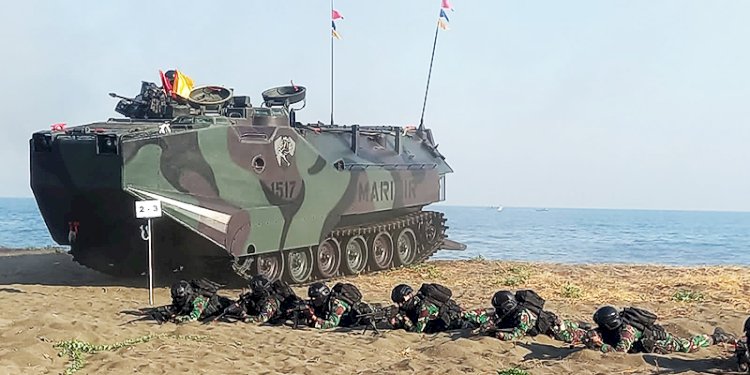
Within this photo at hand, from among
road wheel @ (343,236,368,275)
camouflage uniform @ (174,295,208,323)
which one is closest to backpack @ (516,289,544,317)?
camouflage uniform @ (174,295,208,323)

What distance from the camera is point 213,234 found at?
49.5ft

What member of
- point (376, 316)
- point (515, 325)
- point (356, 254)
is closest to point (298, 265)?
point (356, 254)

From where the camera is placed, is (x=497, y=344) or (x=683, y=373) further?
(x=497, y=344)

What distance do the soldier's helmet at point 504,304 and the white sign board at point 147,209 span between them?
554 centimetres

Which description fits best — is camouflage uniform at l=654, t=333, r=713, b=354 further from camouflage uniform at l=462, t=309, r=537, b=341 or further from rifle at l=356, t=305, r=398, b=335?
rifle at l=356, t=305, r=398, b=335

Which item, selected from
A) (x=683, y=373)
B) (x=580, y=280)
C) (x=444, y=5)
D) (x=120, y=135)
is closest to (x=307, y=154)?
(x=120, y=135)

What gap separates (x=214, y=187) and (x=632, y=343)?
7655 mm

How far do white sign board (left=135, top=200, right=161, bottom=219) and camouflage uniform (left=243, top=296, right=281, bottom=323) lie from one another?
2.56m

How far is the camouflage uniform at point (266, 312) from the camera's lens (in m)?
12.3

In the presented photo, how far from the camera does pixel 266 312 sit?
12312 millimetres

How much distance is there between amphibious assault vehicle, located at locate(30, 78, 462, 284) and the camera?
14586 mm

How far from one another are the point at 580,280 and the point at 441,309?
7.10m

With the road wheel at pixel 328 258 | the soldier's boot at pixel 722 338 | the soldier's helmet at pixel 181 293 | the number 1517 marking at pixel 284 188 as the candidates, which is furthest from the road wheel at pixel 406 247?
the soldier's boot at pixel 722 338

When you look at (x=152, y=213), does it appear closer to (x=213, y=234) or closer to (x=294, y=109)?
(x=213, y=234)
